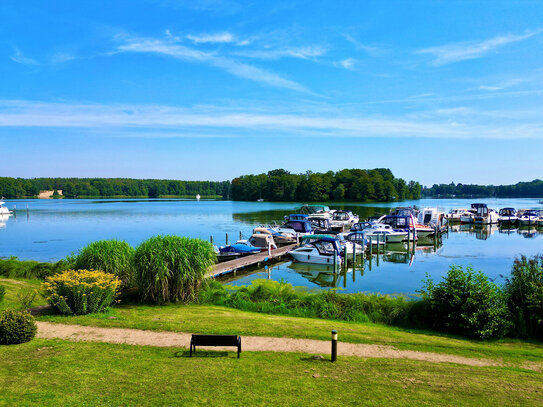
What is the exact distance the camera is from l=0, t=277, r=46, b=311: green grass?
1331 cm

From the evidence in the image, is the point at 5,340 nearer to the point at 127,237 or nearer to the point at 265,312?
the point at 265,312

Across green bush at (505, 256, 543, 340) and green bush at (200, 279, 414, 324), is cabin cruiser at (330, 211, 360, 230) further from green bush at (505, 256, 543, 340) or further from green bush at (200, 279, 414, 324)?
green bush at (505, 256, 543, 340)

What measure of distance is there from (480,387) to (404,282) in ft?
62.5

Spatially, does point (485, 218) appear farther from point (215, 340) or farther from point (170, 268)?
point (215, 340)

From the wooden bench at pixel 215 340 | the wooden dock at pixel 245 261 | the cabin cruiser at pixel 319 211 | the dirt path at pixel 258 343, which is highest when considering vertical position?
the cabin cruiser at pixel 319 211

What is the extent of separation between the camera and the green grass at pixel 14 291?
524 inches

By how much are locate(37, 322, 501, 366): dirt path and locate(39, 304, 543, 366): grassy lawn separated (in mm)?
395

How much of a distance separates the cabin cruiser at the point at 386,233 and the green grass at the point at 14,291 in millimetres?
34854

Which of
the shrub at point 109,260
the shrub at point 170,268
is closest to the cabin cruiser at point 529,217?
the shrub at point 170,268

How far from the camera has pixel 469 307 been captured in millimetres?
12820

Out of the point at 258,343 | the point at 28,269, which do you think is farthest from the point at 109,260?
the point at 258,343

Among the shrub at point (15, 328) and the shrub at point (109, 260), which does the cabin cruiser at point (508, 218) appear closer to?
the shrub at point (109, 260)

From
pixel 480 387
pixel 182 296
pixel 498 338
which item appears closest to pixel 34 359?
pixel 182 296

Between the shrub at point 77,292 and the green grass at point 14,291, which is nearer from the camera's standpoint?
the shrub at point 77,292
